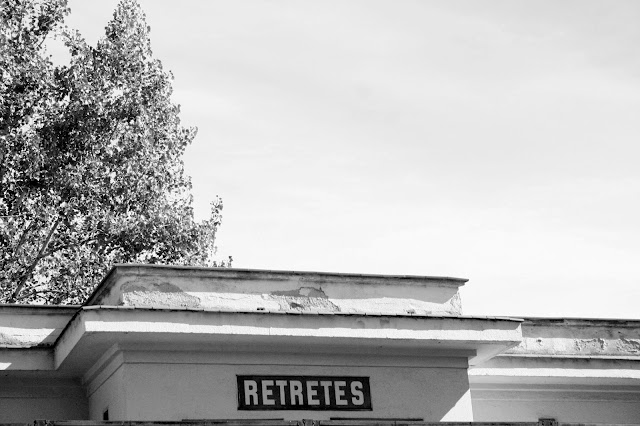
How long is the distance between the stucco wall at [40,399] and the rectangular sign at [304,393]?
279 centimetres

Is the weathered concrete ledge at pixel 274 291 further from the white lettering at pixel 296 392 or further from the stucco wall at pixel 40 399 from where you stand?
the stucco wall at pixel 40 399

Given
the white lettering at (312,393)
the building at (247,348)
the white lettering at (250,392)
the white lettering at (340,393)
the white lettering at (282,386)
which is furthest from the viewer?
the white lettering at (340,393)

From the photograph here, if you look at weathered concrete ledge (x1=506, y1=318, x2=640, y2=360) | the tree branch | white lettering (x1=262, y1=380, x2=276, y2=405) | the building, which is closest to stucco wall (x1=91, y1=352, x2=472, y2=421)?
the building

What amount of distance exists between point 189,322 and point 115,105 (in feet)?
50.8

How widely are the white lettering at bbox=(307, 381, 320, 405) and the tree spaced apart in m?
13.9

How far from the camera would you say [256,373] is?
518 inches

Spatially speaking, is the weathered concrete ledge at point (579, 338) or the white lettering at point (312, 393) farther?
the weathered concrete ledge at point (579, 338)

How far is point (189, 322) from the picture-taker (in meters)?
12.4

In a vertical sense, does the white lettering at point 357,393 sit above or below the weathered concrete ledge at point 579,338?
below

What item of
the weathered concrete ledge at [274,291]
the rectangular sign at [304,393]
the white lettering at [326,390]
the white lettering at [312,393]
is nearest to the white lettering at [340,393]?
the rectangular sign at [304,393]

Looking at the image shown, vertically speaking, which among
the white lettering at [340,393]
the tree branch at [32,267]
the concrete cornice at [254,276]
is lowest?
the white lettering at [340,393]

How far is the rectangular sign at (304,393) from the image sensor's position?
13023mm

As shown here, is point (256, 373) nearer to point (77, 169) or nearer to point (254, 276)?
point (254, 276)

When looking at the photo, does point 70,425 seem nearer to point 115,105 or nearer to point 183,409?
point 183,409
